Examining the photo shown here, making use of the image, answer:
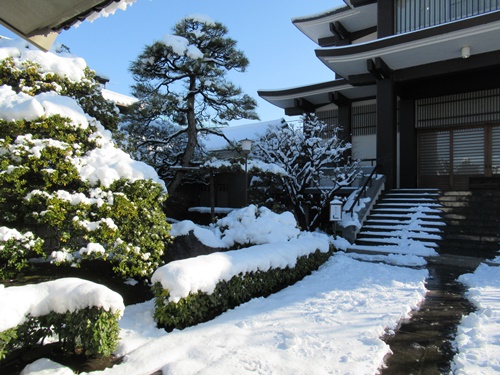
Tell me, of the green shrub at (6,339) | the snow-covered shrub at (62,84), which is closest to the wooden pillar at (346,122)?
the snow-covered shrub at (62,84)

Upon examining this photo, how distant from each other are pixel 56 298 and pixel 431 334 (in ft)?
13.1

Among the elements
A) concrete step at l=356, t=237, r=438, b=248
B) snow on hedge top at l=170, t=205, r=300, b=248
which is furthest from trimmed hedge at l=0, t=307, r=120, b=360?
concrete step at l=356, t=237, r=438, b=248

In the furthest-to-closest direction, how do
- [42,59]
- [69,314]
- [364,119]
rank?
1. [364,119]
2. [42,59]
3. [69,314]

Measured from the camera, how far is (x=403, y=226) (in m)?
10.3

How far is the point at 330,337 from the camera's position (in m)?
3.85

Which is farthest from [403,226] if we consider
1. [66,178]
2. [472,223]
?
[66,178]

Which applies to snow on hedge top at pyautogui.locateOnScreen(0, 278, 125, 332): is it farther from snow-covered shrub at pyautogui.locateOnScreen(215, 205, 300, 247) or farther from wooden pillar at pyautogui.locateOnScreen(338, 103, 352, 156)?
wooden pillar at pyautogui.locateOnScreen(338, 103, 352, 156)

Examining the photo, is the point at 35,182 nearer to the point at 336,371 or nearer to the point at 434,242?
the point at 336,371

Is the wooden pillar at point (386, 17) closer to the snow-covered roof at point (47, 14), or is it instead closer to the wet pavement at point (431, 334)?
the wet pavement at point (431, 334)

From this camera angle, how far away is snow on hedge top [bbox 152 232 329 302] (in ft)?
13.5

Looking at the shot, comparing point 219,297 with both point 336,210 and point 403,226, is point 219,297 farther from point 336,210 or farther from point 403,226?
point 403,226

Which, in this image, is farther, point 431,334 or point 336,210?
point 336,210

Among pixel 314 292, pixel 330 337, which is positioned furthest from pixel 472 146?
pixel 330 337

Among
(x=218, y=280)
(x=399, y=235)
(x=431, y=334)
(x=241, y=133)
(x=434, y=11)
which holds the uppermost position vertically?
(x=434, y=11)
